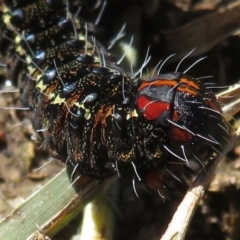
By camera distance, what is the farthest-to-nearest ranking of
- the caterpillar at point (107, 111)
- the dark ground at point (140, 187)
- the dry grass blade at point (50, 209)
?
1. the dark ground at point (140, 187)
2. the dry grass blade at point (50, 209)
3. the caterpillar at point (107, 111)

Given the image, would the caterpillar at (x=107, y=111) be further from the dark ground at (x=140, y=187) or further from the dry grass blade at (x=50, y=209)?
the dark ground at (x=140, y=187)

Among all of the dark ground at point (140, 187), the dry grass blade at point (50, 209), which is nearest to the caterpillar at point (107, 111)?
the dry grass blade at point (50, 209)

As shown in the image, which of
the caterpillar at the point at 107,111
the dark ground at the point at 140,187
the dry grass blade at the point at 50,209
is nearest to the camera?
the caterpillar at the point at 107,111

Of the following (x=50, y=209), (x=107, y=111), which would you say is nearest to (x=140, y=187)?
(x=50, y=209)

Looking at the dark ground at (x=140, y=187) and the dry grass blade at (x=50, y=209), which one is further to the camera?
the dark ground at (x=140, y=187)

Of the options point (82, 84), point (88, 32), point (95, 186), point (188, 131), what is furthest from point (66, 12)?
point (188, 131)

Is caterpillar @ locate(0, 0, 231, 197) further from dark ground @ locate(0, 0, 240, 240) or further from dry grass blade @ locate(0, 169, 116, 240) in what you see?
dark ground @ locate(0, 0, 240, 240)

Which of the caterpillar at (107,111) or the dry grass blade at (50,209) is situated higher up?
the caterpillar at (107,111)
